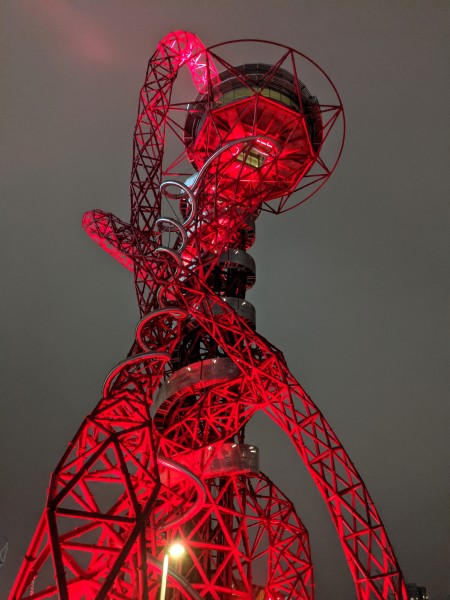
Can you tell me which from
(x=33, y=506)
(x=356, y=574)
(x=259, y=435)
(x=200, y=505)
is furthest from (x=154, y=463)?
(x=259, y=435)

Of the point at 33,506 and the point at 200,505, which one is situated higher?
the point at 33,506

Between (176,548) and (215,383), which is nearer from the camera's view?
(176,548)

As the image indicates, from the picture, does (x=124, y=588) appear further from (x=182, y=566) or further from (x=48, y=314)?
(x=48, y=314)

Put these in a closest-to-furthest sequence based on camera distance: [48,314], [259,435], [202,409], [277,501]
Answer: [202,409], [277,501], [48,314], [259,435]

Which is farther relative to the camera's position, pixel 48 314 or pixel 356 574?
pixel 48 314

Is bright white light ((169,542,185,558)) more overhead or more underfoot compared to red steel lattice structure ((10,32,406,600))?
more underfoot

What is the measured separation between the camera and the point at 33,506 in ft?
131

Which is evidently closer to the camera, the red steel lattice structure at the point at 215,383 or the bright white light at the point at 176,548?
the bright white light at the point at 176,548

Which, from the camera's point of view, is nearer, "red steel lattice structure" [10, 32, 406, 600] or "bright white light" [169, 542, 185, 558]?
"bright white light" [169, 542, 185, 558]

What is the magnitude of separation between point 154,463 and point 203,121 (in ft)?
59.6

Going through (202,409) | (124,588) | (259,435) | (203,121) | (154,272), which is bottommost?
(124,588)

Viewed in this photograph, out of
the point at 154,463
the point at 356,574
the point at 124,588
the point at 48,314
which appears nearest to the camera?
the point at 154,463

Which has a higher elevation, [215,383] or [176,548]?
[215,383]

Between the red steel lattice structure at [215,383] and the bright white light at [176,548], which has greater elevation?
the red steel lattice structure at [215,383]
